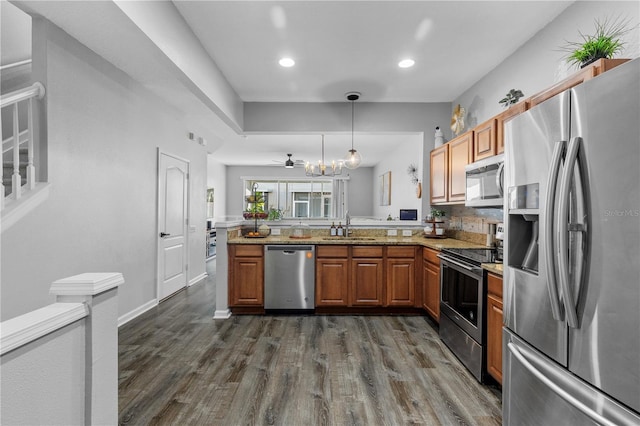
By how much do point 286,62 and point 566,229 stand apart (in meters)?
2.92

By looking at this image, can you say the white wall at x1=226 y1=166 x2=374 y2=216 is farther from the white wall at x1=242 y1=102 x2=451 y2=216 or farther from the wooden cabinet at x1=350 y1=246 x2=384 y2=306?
the wooden cabinet at x1=350 y1=246 x2=384 y2=306

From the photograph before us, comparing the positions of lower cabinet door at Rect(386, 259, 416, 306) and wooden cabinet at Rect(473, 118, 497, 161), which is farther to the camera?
lower cabinet door at Rect(386, 259, 416, 306)

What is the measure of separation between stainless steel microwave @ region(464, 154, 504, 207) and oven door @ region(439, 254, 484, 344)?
0.57 m

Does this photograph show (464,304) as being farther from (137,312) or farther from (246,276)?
(137,312)

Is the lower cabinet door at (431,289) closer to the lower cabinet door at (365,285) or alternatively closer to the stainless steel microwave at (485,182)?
the lower cabinet door at (365,285)

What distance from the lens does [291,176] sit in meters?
10.3

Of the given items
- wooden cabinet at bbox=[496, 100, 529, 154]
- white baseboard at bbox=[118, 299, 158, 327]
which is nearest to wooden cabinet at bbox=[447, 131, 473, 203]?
wooden cabinet at bbox=[496, 100, 529, 154]

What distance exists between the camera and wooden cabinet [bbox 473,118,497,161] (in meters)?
2.70

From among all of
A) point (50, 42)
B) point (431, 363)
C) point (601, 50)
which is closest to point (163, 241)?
point (50, 42)

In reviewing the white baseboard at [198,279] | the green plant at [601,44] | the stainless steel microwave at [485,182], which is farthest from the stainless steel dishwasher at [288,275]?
the green plant at [601,44]

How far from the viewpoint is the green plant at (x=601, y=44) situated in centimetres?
168

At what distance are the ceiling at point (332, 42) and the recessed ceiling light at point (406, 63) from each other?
0.17 feet

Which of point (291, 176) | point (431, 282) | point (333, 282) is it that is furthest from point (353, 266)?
point (291, 176)

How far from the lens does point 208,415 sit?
1.94m
